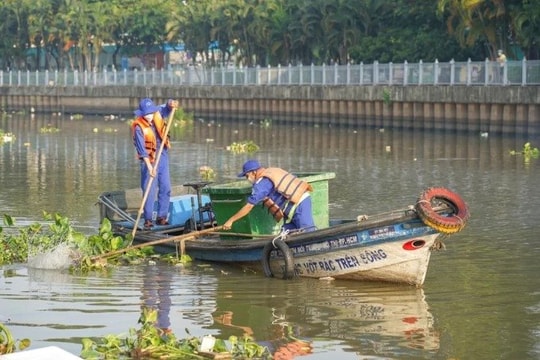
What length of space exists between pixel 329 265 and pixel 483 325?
116 inches

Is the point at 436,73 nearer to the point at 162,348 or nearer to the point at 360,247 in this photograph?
the point at 360,247

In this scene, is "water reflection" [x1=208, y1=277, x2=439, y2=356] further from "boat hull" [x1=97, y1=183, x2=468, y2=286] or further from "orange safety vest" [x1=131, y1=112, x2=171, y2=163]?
"orange safety vest" [x1=131, y1=112, x2=171, y2=163]

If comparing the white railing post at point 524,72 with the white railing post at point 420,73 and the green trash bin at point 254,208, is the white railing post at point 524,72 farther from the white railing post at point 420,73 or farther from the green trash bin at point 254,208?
the green trash bin at point 254,208

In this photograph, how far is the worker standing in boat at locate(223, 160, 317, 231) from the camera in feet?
58.0

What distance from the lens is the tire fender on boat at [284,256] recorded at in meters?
17.6

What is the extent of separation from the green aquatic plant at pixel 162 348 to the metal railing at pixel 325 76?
1407 inches

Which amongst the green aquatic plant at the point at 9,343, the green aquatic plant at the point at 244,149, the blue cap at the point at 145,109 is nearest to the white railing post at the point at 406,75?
the green aquatic plant at the point at 244,149

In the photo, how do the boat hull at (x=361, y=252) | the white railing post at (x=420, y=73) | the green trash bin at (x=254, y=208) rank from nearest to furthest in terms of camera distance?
the boat hull at (x=361, y=252) → the green trash bin at (x=254, y=208) → the white railing post at (x=420, y=73)

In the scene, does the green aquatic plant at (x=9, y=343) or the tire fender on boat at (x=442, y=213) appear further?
the tire fender on boat at (x=442, y=213)

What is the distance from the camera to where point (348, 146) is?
46156mm

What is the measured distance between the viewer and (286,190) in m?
17.7

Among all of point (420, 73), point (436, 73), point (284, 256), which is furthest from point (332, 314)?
point (420, 73)

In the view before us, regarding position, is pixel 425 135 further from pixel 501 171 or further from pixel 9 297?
pixel 9 297

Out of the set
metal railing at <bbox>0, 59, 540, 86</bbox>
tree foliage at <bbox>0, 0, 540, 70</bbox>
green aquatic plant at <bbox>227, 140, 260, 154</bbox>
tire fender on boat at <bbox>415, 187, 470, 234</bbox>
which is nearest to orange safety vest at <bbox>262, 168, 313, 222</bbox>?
tire fender on boat at <bbox>415, 187, 470, 234</bbox>
